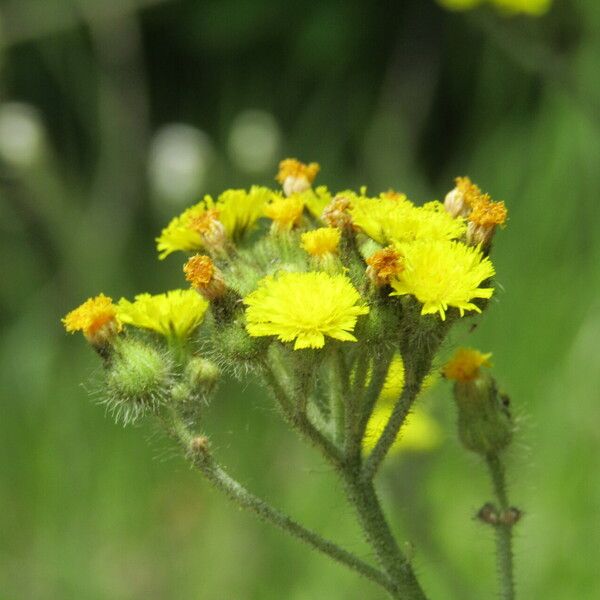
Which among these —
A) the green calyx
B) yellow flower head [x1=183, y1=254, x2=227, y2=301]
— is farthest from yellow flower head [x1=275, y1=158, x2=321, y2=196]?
the green calyx

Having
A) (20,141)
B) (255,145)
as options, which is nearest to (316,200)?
(255,145)

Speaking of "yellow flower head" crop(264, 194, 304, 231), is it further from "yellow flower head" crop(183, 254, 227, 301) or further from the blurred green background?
the blurred green background

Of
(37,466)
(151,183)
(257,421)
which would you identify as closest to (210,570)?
(257,421)

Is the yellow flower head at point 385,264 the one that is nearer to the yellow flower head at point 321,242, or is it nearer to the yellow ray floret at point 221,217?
the yellow flower head at point 321,242

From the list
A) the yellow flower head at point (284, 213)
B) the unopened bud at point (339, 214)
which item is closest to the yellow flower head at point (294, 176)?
the yellow flower head at point (284, 213)

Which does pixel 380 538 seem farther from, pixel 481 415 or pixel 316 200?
pixel 316 200

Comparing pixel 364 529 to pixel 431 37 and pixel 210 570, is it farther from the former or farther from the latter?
pixel 431 37
